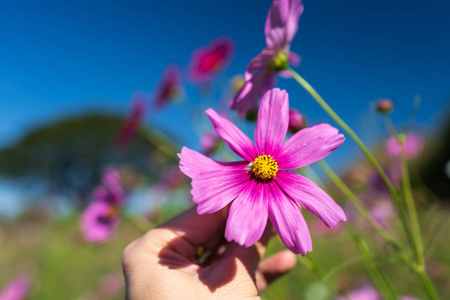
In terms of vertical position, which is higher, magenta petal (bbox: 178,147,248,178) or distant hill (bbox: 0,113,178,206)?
distant hill (bbox: 0,113,178,206)

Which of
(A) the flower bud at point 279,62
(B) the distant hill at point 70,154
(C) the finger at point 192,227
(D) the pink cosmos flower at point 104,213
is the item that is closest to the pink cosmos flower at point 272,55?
(A) the flower bud at point 279,62

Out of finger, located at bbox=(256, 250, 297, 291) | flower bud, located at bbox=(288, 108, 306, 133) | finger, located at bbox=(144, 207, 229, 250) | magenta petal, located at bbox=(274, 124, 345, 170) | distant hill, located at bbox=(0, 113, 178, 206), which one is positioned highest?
distant hill, located at bbox=(0, 113, 178, 206)

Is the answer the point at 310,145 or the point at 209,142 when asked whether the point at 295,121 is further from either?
the point at 209,142

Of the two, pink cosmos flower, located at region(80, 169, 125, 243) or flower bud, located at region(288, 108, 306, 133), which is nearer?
flower bud, located at region(288, 108, 306, 133)

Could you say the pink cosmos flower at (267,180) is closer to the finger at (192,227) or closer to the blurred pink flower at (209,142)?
the finger at (192,227)

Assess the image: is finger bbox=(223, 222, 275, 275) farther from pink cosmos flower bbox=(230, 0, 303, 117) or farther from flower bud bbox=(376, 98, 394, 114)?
flower bud bbox=(376, 98, 394, 114)

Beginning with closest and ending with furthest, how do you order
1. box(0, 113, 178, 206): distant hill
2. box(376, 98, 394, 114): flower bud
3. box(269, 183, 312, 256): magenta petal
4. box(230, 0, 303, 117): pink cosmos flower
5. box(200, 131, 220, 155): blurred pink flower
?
box(269, 183, 312, 256): magenta petal, box(230, 0, 303, 117): pink cosmos flower, box(376, 98, 394, 114): flower bud, box(200, 131, 220, 155): blurred pink flower, box(0, 113, 178, 206): distant hill

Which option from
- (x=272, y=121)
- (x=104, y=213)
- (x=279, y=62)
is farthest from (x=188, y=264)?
(x=104, y=213)

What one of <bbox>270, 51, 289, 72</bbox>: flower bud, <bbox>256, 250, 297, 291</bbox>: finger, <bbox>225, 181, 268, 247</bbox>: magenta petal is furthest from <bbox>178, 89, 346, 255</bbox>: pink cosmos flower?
<bbox>256, 250, 297, 291</bbox>: finger
